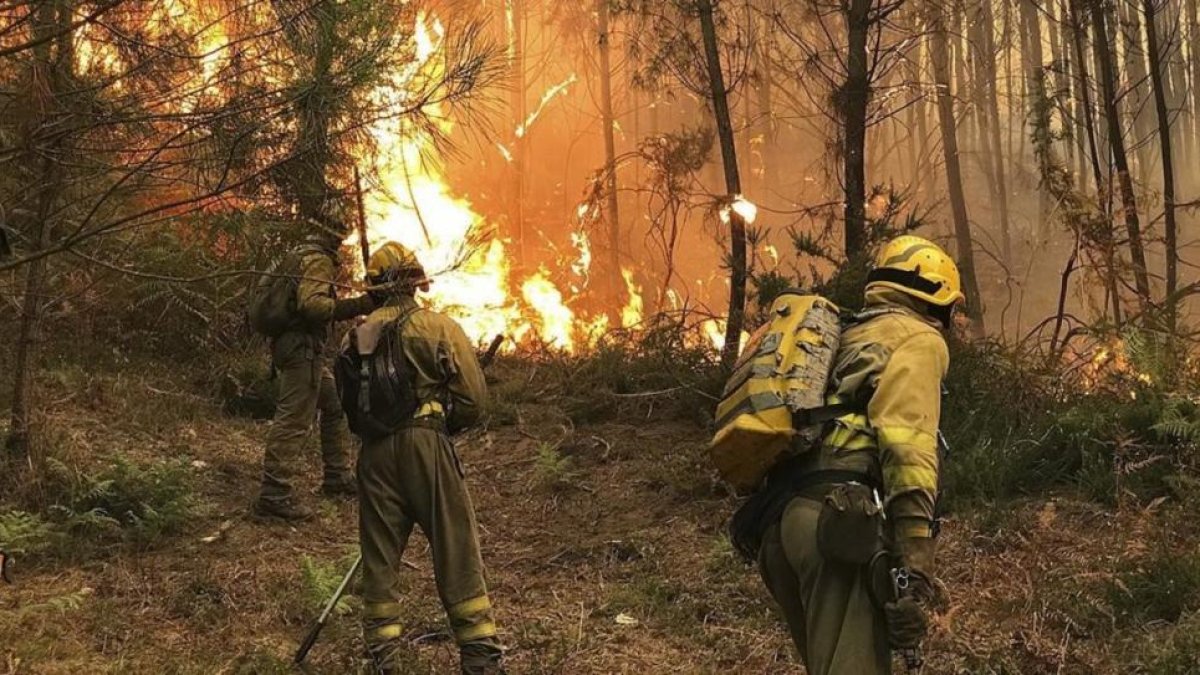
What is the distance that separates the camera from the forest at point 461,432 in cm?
388

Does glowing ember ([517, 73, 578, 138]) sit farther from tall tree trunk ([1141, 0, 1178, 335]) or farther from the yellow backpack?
the yellow backpack

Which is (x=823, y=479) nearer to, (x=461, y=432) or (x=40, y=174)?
(x=461, y=432)

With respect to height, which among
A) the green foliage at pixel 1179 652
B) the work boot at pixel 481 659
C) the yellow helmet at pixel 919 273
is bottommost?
the green foliage at pixel 1179 652

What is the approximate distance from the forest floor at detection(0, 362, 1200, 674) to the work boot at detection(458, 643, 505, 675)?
1.10 feet

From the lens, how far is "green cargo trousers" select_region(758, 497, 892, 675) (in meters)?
2.73

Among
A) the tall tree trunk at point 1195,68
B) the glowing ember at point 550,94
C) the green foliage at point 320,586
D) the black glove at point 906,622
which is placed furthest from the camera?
the glowing ember at point 550,94

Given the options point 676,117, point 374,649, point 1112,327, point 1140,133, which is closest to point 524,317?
point 1112,327

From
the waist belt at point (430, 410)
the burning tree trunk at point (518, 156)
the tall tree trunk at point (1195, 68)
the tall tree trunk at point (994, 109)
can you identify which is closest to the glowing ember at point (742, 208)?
the waist belt at point (430, 410)

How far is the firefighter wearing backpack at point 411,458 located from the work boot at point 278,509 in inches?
86.4

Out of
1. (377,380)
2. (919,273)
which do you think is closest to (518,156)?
(377,380)

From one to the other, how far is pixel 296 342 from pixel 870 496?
4.68m

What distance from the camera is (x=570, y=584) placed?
550 cm

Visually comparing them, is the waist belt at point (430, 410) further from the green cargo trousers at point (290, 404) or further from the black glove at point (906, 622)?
the black glove at point (906, 622)

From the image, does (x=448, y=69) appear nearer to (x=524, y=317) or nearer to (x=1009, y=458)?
(x=1009, y=458)
